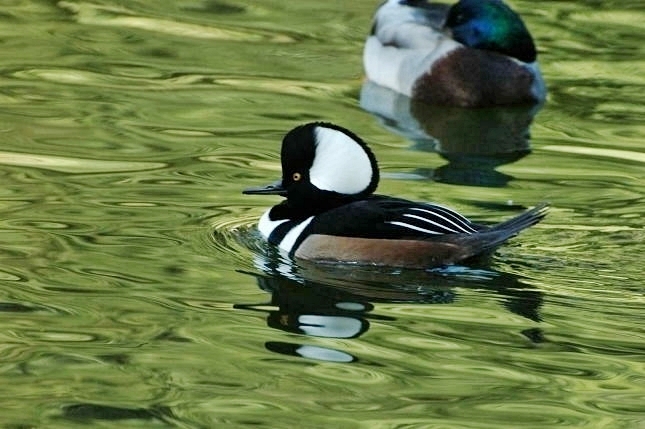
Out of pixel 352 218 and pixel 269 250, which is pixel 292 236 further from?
pixel 352 218

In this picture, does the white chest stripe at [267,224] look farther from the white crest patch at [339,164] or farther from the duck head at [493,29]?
the duck head at [493,29]

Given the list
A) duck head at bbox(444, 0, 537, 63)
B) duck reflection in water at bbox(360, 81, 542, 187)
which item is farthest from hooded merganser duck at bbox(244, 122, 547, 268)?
duck head at bbox(444, 0, 537, 63)

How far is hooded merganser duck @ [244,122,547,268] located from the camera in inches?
342

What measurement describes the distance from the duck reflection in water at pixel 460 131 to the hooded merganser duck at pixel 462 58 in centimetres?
11

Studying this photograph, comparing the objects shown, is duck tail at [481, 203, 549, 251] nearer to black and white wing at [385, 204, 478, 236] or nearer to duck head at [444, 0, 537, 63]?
black and white wing at [385, 204, 478, 236]

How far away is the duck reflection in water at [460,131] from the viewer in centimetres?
1108

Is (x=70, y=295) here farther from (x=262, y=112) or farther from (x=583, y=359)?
(x=262, y=112)

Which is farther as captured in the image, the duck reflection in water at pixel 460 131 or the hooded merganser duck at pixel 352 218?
the duck reflection in water at pixel 460 131

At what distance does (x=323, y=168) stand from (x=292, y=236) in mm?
400

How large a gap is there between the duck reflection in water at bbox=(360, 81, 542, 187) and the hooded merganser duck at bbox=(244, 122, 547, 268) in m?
1.85

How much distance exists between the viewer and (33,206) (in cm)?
973

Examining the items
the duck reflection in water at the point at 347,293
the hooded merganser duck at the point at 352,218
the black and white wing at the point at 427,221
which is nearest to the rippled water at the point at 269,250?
the duck reflection in water at the point at 347,293

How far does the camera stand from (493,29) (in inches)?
541

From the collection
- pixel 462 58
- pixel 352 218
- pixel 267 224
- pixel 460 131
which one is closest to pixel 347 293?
pixel 352 218
